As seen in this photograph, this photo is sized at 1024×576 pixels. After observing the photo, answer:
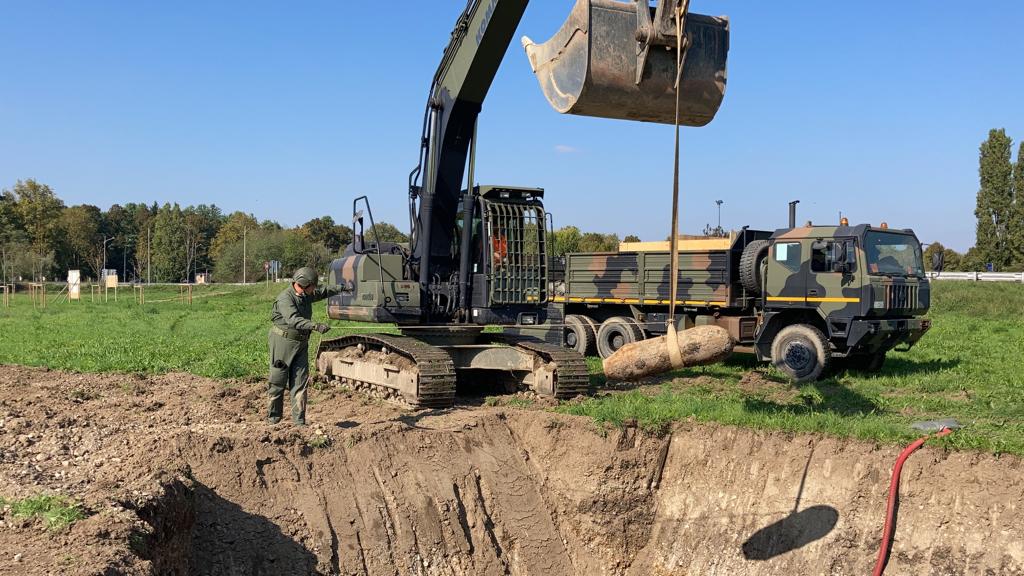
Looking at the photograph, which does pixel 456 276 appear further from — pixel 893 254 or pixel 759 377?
pixel 893 254

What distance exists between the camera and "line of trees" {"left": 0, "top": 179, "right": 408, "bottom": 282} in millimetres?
62188

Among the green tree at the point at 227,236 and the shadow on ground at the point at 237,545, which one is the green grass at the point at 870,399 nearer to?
the shadow on ground at the point at 237,545

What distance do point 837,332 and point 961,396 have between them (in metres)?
2.05

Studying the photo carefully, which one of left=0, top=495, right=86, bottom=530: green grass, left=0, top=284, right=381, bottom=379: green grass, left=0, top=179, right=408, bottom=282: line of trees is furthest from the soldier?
left=0, top=179, right=408, bottom=282: line of trees

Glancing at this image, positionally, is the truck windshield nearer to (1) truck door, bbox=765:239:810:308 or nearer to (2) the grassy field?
(1) truck door, bbox=765:239:810:308

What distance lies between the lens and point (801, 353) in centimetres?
1309

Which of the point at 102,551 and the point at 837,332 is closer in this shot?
the point at 102,551

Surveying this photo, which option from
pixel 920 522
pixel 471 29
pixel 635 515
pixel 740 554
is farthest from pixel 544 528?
pixel 471 29

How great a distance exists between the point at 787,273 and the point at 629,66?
7769mm

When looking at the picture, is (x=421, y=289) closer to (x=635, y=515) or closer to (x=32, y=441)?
(x=635, y=515)

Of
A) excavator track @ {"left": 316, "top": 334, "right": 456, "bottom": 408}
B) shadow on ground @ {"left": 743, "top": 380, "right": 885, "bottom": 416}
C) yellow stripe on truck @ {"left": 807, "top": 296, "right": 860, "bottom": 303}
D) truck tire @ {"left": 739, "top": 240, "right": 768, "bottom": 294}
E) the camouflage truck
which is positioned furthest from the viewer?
truck tire @ {"left": 739, "top": 240, "right": 768, "bottom": 294}

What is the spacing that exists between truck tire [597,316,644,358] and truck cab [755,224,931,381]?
8.85 ft

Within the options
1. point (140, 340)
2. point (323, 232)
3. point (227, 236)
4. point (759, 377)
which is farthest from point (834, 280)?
point (227, 236)

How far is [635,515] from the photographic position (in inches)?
350
